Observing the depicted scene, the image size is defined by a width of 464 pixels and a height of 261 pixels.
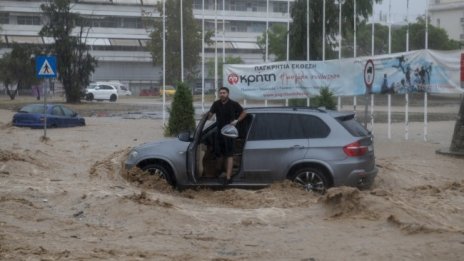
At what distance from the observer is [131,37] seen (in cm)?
8438

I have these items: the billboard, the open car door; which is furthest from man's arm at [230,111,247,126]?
the billboard

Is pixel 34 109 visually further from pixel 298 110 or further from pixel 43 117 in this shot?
pixel 298 110

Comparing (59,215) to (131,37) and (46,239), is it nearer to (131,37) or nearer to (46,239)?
(46,239)

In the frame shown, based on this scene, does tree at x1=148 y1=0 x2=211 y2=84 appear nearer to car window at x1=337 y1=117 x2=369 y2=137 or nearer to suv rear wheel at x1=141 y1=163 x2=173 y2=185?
suv rear wheel at x1=141 y1=163 x2=173 y2=185

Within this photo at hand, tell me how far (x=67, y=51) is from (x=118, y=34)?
82.0 ft

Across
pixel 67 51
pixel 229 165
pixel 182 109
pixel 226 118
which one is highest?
pixel 67 51

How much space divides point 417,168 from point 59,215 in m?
8.26

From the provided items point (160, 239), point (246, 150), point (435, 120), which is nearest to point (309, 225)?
point (160, 239)

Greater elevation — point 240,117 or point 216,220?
point 240,117

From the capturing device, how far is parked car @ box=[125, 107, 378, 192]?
10.9m

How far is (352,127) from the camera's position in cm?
1137

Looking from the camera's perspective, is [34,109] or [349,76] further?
[34,109]

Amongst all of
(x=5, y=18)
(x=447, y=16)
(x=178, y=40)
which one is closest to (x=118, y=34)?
(x=5, y=18)

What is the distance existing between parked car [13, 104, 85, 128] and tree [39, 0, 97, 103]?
27.6 m
